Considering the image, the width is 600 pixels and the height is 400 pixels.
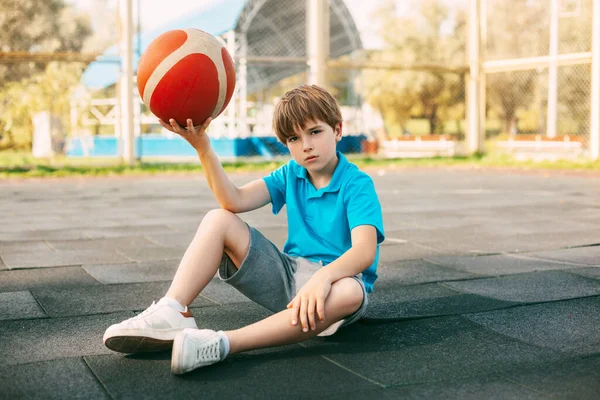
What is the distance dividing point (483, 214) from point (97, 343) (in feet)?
14.2

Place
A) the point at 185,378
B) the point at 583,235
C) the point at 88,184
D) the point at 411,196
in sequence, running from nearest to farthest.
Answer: the point at 185,378 < the point at 583,235 < the point at 411,196 < the point at 88,184

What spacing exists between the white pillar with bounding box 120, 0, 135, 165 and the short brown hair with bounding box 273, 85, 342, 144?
9.06 m

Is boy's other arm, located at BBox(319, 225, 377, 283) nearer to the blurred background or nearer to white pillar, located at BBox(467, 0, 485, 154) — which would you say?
the blurred background

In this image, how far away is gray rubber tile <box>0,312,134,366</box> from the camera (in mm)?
2381

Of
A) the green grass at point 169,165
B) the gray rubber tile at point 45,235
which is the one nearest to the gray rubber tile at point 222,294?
the gray rubber tile at point 45,235

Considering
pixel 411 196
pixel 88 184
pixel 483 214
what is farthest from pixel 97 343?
pixel 88 184

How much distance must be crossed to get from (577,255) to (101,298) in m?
2.58

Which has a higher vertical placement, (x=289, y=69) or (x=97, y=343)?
(x=289, y=69)

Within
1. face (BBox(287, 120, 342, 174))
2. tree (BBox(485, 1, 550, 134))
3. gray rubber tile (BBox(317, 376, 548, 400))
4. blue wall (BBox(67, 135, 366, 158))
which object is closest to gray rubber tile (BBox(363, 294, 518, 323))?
face (BBox(287, 120, 342, 174))

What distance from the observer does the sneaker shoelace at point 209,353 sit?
220cm

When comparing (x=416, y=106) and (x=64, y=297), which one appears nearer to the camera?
(x=64, y=297)

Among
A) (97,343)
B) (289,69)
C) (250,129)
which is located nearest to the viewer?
(97,343)

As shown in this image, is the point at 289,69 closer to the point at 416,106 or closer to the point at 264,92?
the point at 264,92

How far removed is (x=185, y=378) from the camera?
2170 mm
